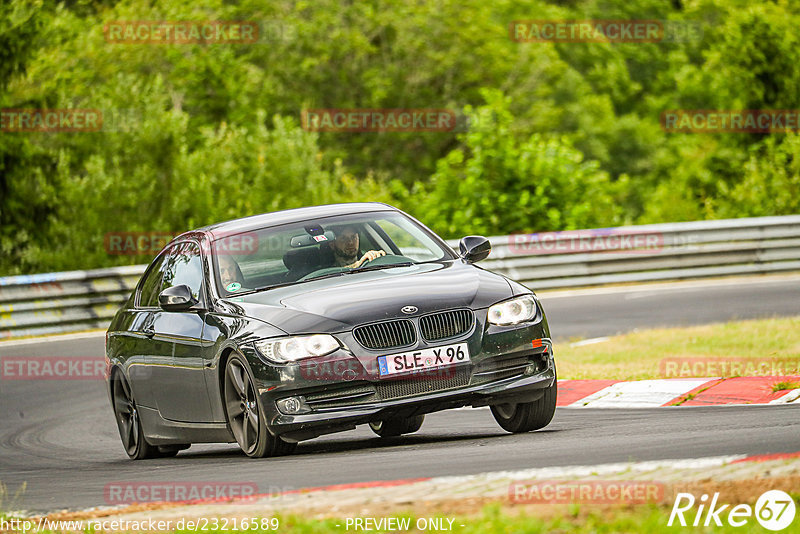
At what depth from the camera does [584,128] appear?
63844 mm

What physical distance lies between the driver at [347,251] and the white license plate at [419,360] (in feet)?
4.52

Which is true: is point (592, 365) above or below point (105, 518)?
below

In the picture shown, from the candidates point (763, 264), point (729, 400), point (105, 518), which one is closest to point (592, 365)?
point (729, 400)

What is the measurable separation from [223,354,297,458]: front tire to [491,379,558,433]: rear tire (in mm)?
1451

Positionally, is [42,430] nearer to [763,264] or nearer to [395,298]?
[395,298]

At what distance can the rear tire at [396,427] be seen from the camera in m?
9.59

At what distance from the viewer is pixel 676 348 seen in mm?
13453

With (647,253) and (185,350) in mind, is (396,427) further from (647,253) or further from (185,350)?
(647,253)

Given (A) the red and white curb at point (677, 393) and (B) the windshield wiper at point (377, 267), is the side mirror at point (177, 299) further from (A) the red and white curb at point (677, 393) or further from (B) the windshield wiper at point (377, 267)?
(A) the red and white curb at point (677, 393)

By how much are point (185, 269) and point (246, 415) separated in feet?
5.74

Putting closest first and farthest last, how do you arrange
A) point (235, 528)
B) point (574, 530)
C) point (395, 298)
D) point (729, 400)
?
1. point (574, 530)
2. point (235, 528)
3. point (395, 298)
4. point (729, 400)

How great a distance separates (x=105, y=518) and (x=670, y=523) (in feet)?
9.02

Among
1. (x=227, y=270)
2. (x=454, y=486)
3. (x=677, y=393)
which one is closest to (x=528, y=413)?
(x=677, y=393)

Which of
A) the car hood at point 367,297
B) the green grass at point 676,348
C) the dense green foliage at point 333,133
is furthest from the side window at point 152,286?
the dense green foliage at point 333,133
